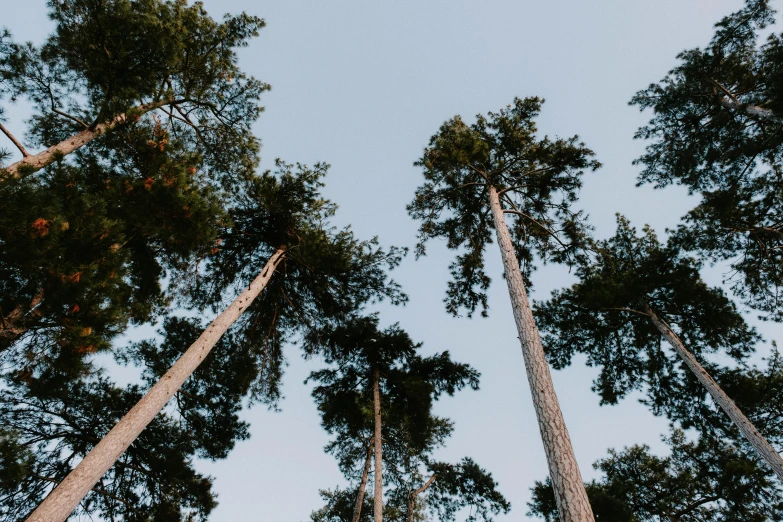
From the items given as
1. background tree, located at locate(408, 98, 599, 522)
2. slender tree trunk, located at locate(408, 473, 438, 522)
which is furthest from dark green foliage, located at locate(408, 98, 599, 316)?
slender tree trunk, located at locate(408, 473, 438, 522)

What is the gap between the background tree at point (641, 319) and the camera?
11273 millimetres

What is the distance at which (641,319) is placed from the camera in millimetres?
12945

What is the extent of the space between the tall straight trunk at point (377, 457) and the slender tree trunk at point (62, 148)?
1013 centimetres

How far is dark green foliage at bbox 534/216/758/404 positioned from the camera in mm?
11352

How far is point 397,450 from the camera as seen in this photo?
14.1 metres

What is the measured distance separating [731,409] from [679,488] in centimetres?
609

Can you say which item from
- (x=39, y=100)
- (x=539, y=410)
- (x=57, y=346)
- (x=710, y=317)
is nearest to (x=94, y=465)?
(x=57, y=346)

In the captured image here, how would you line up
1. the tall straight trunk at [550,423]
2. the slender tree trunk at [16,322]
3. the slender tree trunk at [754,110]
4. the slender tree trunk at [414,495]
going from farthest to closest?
the slender tree trunk at [414,495] < the slender tree trunk at [754,110] < the slender tree trunk at [16,322] < the tall straight trunk at [550,423]

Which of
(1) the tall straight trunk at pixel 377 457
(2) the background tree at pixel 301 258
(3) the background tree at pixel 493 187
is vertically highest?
(3) the background tree at pixel 493 187

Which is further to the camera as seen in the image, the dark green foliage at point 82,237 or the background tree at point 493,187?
the background tree at point 493,187

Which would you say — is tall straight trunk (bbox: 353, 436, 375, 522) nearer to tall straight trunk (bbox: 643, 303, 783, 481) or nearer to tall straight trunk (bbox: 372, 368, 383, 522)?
tall straight trunk (bbox: 372, 368, 383, 522)

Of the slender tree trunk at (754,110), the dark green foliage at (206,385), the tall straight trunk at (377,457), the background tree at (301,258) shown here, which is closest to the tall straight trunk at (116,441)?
the background tree at (301,258)

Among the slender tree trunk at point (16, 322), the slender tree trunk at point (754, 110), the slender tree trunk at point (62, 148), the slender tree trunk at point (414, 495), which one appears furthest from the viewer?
the slender tree trunk at point (414, 495)

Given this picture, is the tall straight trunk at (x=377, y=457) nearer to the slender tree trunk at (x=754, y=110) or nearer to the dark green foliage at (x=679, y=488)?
the dark green foliage at (x=679, y=488)
